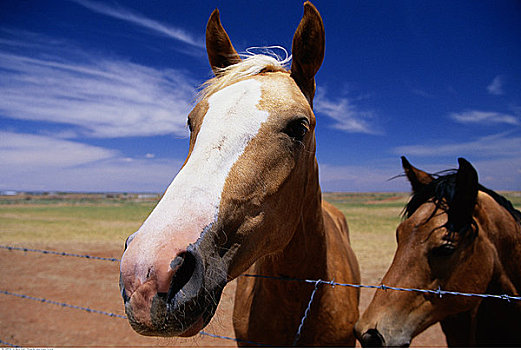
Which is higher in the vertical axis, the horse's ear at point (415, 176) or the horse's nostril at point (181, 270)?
the horse's ear at point (415, 176)

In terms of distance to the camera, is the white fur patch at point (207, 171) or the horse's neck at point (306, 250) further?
the horse's neck at point (306, 250)

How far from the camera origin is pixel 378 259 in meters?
12.3

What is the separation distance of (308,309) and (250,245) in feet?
3.21

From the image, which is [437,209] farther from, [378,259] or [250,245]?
[378,259]

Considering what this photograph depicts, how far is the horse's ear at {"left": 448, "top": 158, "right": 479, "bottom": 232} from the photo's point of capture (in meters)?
2.22

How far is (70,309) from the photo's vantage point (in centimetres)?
684

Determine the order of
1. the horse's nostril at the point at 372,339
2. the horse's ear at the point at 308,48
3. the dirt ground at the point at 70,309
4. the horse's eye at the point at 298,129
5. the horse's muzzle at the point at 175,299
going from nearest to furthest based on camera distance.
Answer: the horse's muzzle at the point at 175,299 → the horse's eye at the point at 298,129 → the horse's ear at the point at 308,48 → the horse's nostril at the point at 372,339 → the dirt ground at the point at 70,309

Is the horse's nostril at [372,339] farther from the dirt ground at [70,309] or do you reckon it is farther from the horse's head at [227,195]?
the dirt ground at [70,309]

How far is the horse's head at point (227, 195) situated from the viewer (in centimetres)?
104

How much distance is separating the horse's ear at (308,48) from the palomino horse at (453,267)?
47.5 inches

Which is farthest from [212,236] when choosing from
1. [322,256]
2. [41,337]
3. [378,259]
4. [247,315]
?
[378,259]

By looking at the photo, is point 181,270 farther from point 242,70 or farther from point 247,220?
point 242,70

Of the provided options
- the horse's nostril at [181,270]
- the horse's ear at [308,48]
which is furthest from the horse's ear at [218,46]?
the horse's nostril at [181,270]

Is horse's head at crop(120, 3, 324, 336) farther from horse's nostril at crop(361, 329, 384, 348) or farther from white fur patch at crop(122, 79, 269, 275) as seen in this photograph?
horse's nostril at crop(361, 329, 384, 348)
